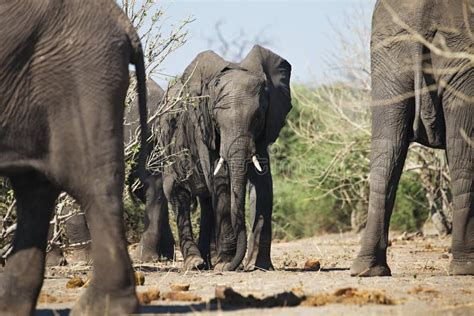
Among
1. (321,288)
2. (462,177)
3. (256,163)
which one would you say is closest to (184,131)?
(256,163)

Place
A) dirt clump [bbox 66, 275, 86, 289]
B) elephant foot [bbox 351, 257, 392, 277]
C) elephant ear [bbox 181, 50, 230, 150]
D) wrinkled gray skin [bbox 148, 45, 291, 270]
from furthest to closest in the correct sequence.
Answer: elephant ear [bbox 181, 50, 230, 150] < wrinkled gray skin [bbox 148, 45, 291, 270] < elephant foot [bbox 351, 257, 392, 277] < dirt clump [bbox 66, 275, 86, 289]

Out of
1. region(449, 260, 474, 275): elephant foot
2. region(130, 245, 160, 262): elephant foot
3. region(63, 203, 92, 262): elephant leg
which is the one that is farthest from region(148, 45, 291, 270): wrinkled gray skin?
region(449, 260, 474, 275): elephant foot

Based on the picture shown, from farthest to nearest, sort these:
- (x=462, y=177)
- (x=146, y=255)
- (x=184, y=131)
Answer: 1. (x=146, y=255)
2. (x=184, y=131)
3. (x=462, y=177)

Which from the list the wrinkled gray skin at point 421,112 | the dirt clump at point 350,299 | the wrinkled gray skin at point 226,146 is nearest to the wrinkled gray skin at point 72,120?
the dirt clump at point 350,299

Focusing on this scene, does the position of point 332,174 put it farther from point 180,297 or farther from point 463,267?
point 180,297

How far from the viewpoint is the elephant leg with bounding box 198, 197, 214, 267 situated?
13.3m

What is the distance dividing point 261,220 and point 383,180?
7.77 feet

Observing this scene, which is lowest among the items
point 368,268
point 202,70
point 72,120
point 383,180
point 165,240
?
point 368,268

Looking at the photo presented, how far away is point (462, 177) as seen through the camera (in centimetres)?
970

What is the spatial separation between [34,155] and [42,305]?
4.09 ft

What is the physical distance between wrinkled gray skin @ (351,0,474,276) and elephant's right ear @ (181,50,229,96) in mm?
2974

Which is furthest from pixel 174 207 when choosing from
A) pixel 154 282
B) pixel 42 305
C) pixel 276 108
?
pixel 42 305

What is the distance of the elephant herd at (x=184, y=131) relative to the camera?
22.5 feet

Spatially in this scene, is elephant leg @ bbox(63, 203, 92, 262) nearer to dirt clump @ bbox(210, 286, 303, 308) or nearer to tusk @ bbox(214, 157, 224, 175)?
tusk @ bbox(214, 157, 224, 175)
